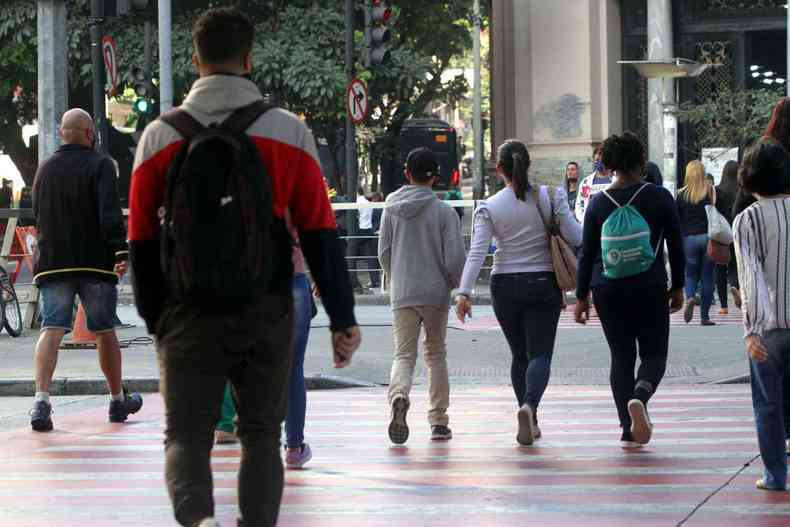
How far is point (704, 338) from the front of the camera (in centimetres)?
1577

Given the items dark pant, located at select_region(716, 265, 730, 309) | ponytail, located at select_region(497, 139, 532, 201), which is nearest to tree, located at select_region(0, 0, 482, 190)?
dark pant, located at select_region(716, 265, 730, 309)

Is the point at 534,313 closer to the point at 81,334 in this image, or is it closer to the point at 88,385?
the point at 88,385

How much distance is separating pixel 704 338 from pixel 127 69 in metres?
15.5

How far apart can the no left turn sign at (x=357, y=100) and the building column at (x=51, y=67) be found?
8.02 meters

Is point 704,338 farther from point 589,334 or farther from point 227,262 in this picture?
point 227,262

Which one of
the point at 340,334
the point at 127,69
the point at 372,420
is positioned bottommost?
the point at 372,420

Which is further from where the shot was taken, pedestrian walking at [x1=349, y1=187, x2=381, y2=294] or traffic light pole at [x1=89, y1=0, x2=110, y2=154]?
pedestrian walking at [x1=349, y1=187, x2=381, y2=294]

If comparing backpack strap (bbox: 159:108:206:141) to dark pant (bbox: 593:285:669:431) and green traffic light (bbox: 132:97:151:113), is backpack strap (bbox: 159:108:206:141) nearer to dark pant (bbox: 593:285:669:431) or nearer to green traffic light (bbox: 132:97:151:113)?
dark pant (bbox: 593:285:669:431)

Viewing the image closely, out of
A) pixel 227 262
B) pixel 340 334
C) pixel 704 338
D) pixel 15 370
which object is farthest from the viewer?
pixel 704 338

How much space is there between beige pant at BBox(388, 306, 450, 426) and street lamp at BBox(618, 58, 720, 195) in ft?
41.4

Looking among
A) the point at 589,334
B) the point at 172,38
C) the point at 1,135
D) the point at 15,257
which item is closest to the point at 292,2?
the point at 172,38

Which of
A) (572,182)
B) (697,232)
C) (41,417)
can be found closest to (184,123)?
(41,417)

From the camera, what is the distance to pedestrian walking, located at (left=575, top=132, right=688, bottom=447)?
862 cm

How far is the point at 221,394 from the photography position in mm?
4926
